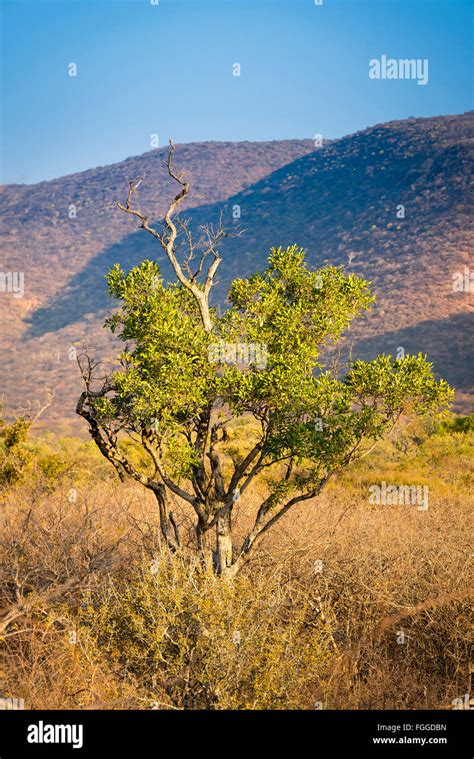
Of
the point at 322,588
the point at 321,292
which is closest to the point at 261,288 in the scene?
the point at 321,292

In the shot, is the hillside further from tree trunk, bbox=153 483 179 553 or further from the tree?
tree trunk, bbox=153 483 179 553

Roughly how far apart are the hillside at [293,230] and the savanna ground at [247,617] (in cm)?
2948

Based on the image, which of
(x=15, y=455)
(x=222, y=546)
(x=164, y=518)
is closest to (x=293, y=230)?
(x=15, y=455)

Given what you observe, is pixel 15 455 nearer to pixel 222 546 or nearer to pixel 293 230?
pixel 222 546

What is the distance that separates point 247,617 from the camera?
7586 mm

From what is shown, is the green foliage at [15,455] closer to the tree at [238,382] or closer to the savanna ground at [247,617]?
the savanna ground at [247,617]

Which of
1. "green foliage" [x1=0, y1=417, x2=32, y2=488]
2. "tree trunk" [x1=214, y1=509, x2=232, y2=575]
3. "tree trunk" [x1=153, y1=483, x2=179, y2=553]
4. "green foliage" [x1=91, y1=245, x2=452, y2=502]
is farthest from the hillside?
"tree trunk" [x1=153, y1=483, x2=179, y2=553]

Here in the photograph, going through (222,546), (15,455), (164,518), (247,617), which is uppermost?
(15,455)

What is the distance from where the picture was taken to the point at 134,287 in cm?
845

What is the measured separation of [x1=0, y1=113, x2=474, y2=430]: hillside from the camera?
173 feet

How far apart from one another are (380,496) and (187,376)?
9.68 m

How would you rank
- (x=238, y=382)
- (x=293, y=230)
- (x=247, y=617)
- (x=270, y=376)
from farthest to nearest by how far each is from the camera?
(x=293, y=230), (x=238, y=382), (x=270, y=376), (x=247, y=617)

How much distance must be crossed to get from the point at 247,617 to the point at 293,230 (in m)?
72.6
